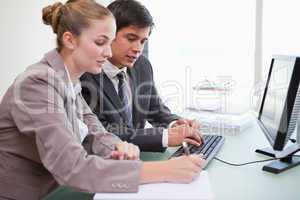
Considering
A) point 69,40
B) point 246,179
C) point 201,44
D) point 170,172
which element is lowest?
point 246,179

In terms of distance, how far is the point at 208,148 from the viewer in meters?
1.26

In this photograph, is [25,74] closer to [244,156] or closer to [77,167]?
[77,167]

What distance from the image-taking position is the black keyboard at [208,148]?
1.18 meters

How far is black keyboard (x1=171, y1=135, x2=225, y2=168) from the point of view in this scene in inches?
46.6

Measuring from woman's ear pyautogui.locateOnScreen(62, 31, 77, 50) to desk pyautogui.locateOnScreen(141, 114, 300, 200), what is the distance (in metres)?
0.48

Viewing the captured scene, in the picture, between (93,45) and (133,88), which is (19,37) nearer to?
(133,88)

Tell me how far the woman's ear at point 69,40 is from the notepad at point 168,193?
46 centimetres

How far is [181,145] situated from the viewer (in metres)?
1.30

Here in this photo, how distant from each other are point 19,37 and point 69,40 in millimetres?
1258

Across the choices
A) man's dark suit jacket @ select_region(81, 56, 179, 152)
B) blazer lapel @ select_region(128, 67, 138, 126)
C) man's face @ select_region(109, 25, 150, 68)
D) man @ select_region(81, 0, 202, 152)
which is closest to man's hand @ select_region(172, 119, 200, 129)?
man @ select_region(81, 0, 202, 152)

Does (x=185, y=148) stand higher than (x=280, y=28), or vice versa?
(x=280, y=28)

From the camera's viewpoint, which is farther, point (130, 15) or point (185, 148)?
point (130, 15)

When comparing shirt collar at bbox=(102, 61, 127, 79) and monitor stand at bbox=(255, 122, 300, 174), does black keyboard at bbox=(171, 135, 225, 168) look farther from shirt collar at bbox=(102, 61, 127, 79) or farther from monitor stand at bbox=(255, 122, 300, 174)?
shirt collar at bbox=(102, 61, 127, 79)

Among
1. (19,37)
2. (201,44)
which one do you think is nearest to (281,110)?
(201,44)
